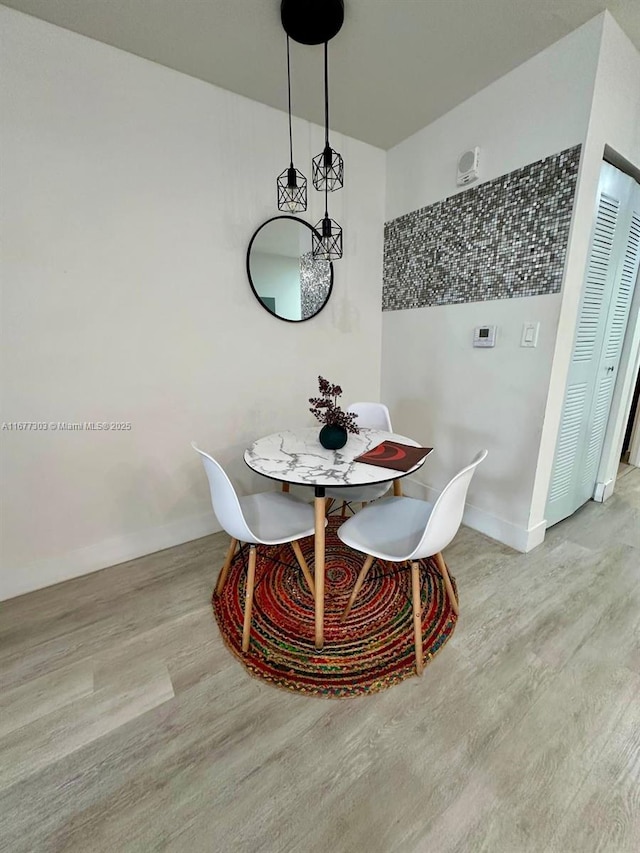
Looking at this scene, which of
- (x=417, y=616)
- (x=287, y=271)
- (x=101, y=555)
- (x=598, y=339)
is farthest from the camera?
(x=287, y=271)

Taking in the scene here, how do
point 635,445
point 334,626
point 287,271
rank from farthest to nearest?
1. point 635,445
2. point 287,271
3. point 334,626

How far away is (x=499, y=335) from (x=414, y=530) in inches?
50.0

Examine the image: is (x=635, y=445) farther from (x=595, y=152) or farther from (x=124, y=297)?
(x=124, y=297)

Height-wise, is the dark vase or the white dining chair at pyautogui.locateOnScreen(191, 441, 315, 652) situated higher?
the dark vase

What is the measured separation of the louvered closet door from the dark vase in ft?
4.44

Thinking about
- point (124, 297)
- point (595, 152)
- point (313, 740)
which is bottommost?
point (313, 740)

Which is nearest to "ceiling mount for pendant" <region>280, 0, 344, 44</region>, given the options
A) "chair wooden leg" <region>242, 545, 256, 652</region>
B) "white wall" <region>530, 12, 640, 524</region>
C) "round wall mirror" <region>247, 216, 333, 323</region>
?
"round wall mirror" <region>247, 216, 333, 323</region>

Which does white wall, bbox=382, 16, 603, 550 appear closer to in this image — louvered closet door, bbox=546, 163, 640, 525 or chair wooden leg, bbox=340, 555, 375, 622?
louvered closet door, bbox=546, 163, 640, 525

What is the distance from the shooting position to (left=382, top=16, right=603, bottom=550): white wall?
1677mm

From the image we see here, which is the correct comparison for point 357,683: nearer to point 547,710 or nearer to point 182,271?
point 547,710

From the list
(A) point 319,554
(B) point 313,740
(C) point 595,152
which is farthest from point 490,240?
(B) point 313,740

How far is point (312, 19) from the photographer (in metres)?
1.46

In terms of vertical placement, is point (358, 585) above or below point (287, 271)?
below

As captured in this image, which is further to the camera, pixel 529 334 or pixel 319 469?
pixel 529 334
